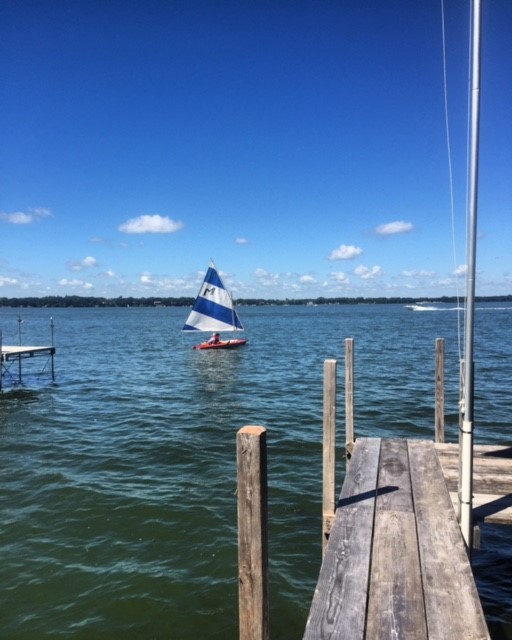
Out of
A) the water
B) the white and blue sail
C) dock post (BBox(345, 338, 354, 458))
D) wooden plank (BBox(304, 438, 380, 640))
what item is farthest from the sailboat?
wooden plank (BBox(304, 438, 380, 640))

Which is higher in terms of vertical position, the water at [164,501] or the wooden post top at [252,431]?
the wooden post top at [252,431]

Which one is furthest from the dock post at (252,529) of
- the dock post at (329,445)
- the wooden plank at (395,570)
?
the dock post at (329,445)

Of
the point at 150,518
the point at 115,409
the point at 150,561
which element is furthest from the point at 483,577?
the point at 115,409

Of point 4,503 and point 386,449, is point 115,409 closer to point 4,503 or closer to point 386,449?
point 4,503

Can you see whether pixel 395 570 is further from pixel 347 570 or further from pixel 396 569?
pixel 347 570

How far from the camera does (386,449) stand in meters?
8.77

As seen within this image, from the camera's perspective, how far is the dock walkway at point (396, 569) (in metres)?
4.18

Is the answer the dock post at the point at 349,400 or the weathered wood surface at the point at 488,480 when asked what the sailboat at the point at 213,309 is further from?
the weathered wood surface at the point at 488,480

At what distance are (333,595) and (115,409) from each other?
16.3 m

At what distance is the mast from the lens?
17.6 feet

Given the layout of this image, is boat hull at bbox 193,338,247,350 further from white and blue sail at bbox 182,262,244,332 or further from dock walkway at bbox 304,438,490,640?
dock walkway at bbox 304,438,490,640

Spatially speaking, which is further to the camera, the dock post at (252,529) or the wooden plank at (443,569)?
the wooden plank at (443,569)

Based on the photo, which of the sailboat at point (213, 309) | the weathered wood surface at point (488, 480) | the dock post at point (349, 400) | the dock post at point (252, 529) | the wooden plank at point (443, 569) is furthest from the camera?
the sailboat at point (213, 309)

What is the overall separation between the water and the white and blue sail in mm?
22027
